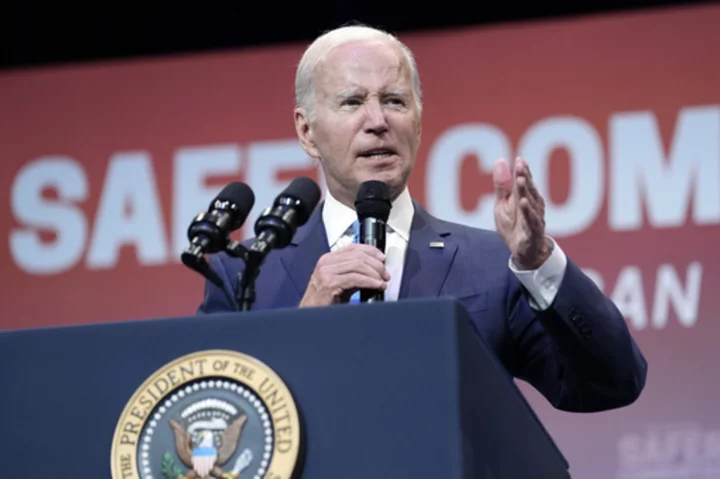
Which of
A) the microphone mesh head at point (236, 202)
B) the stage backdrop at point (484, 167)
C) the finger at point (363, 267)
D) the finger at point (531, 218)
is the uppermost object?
the stage backdrop at point (484, 167)

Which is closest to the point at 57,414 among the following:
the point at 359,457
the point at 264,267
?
the point at 359,457

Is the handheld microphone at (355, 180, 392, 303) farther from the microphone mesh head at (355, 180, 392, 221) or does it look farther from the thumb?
the thumb

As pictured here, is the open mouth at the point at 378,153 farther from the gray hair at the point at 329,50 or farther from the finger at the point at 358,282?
the finger at the point at 358,282

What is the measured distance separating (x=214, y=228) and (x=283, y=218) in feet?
0.35

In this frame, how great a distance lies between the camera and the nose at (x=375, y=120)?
2.35 metres

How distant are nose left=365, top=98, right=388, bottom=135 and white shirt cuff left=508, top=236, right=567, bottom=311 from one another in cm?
51

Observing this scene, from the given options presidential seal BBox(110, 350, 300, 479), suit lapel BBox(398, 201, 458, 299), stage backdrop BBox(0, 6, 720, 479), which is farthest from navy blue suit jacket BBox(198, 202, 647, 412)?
stage backdrop BBox(0, 6, 720, 479)

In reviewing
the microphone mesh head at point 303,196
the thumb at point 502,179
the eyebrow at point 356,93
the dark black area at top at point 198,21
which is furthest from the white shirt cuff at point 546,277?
the dark black area at top at point 198,21

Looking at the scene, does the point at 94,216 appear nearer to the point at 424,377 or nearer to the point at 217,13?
the point at 217,13

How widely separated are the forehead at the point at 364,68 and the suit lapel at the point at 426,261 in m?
0.28

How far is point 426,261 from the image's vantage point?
2.30 m

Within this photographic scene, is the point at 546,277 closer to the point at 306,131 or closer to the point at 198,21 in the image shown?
the point at 306,131

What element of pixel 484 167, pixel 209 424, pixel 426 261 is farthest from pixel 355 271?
pixel 484 167

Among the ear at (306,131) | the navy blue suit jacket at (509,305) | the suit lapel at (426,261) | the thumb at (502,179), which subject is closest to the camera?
the thumb at (502,179)
